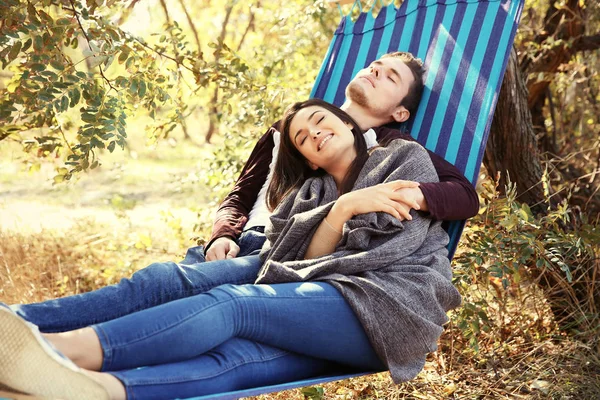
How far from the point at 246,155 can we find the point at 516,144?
1.59 m

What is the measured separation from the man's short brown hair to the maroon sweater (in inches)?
8.1

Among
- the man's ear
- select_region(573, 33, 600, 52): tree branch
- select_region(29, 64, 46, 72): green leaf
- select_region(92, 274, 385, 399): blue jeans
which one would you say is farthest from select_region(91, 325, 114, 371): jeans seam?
select_region(573, 33, 600, 52): tree branch

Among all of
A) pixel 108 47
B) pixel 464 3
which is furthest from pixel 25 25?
pixel 464 3

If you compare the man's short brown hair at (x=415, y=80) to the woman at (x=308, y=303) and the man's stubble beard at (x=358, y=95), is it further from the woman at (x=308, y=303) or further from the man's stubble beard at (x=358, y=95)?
the woman at (x=308, y=303)

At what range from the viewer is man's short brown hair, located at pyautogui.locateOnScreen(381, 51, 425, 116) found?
3.06m

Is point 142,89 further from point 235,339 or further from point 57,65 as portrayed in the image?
point 235,339

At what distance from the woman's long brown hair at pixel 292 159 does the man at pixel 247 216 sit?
0.38 feet

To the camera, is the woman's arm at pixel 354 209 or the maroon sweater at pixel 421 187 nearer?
the woman's arm at pixel 354 209

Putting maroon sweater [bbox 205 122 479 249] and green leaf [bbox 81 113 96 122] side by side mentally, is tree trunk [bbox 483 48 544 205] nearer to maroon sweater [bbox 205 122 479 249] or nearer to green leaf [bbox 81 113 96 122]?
maroon sweater [bbox 205 122 479 249]

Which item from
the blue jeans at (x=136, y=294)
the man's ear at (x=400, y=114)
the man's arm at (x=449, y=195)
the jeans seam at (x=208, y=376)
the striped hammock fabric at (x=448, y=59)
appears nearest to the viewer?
the jeans seam at (x=208, y=376)

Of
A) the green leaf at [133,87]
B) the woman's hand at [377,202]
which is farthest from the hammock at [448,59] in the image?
the green leaf at [133,87]

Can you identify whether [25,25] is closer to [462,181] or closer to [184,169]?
[462,181]

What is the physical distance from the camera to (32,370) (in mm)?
1687

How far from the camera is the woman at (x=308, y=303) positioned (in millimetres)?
1858
